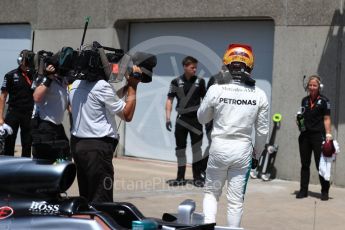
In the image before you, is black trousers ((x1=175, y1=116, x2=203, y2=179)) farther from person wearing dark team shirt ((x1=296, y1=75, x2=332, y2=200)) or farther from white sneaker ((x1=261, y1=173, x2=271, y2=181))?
person wearing dark team shirt ((x1=296, y1=75, x2=332, y2=200))

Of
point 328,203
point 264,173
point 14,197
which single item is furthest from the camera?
point 264,173

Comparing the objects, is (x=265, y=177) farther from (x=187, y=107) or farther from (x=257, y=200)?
(x=187, y=107)

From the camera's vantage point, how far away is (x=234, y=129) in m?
5.68

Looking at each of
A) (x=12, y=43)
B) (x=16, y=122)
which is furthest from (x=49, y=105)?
(x=12, y=43)

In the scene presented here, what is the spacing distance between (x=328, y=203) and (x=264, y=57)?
323 cm

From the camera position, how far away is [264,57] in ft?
35.3

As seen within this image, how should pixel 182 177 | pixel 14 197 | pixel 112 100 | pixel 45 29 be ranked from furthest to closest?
pixel 45 29, pixel 182 177, pixel 112 100, pixel 14 197

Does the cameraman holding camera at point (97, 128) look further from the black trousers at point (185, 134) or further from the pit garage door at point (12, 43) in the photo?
the pit garage door at point (12, 43)

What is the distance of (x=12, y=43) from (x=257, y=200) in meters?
7.92

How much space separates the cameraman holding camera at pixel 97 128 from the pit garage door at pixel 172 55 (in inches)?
221

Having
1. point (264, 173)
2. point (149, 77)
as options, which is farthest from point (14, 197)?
point (264, 173)

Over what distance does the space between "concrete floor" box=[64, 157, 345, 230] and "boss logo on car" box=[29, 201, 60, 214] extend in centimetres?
336

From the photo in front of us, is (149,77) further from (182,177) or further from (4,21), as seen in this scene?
(4,21)

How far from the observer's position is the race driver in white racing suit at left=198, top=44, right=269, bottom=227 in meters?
5.69
